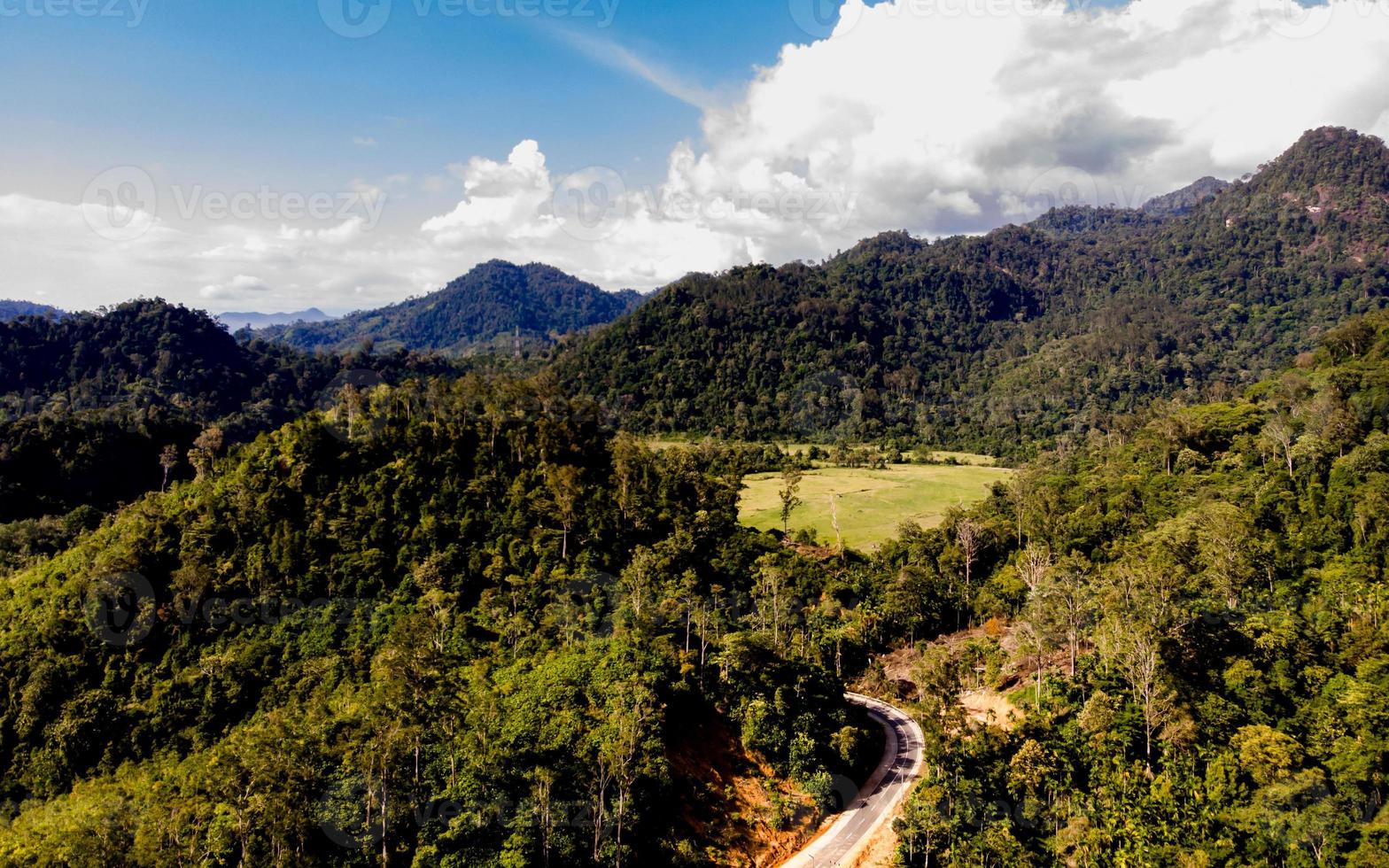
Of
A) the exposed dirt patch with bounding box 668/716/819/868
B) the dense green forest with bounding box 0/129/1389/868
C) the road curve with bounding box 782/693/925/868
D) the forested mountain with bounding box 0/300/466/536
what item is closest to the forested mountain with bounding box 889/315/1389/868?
the dense green forest with bounding box 0/129/1389/868

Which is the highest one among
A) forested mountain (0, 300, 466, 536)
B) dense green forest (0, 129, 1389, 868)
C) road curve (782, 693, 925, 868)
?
forested mountain (0, 300, 466, 536)

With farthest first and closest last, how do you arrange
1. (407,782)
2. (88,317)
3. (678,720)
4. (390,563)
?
(88,317), (390,563), (678,720), (407,782)

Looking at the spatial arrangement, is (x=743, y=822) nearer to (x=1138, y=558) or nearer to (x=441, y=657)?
(x=441, y=657)

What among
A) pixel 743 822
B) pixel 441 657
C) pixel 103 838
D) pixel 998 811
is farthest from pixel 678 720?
pixel 103 838

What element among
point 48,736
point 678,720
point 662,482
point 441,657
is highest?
point 662,482

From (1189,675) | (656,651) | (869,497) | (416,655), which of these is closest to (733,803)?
(656,651)

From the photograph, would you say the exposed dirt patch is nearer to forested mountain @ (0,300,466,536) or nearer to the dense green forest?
the dense green forest

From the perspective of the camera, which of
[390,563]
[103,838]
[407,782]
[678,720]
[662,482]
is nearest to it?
[103,838]
